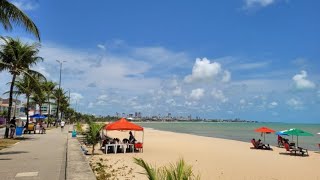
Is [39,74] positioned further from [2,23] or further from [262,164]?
[262,164]

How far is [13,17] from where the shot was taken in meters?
14.6

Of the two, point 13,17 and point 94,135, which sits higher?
point 13,17

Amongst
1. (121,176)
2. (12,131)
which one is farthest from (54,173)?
(12,131)

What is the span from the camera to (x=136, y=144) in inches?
823

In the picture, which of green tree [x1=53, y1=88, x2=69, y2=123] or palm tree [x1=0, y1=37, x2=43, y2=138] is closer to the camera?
palm tree [x1=0, y1=37, x2=43, y2=138]

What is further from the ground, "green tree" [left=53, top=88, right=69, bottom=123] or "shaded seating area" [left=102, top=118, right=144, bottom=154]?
"green tree" [left=53, top=88, right=69, bottom=123]

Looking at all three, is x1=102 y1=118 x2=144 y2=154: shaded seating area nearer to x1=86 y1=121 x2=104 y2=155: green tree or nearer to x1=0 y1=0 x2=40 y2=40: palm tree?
x1=86 y1=121 x2=104 y2=155: green tree

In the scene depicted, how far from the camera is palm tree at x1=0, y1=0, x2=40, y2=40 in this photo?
14281 mm

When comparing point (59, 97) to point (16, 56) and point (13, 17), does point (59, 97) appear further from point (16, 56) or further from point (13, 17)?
point (13, 17)

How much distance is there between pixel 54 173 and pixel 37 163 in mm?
2482

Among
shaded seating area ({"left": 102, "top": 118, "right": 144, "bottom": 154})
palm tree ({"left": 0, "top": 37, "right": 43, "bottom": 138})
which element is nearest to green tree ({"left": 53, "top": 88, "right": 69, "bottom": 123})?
palm tree ({"left": 0, "top": 37, "right": 43, "bottom": 138})

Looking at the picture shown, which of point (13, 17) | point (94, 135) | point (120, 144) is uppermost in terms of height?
point (13, 17)

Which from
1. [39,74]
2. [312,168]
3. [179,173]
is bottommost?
[312,168]

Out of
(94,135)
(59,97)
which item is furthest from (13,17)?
(59,97)
